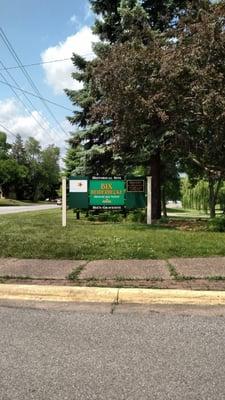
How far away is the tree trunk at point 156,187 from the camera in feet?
67.7

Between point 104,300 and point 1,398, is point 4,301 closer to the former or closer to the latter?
point 104,300

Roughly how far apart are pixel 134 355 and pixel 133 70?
10.2m

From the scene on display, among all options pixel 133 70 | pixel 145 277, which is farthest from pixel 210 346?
pixel 133 70

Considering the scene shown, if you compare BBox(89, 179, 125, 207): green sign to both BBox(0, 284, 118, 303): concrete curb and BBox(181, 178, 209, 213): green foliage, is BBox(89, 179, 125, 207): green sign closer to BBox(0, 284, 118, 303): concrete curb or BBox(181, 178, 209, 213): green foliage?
BBox(0, 284, 118, 303): concrete curb

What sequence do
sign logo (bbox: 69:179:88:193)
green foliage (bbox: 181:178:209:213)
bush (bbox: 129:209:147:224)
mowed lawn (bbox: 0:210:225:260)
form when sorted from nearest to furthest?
mowed lawn (bbox: 0:210:225:260) < sign logo (bbox: 69:179:88:193) < bush (bbox: 129:209:147:224) < green foliage (bbox: 181:178:209:213)

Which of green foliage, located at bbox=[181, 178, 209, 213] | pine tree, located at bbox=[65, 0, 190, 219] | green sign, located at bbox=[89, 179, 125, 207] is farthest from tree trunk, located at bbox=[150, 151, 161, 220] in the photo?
green foliage, located at bbox=[181, 178, 209, 213]

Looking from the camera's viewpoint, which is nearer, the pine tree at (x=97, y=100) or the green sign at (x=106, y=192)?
the green sign at (x=106, y=192)

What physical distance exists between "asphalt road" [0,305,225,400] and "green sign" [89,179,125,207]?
9.72m

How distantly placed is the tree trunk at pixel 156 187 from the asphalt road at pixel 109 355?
14136 mm

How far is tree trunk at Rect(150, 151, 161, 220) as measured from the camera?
2064cm

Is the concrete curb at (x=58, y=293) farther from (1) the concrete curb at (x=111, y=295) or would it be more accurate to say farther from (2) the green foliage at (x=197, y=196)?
(2) the green foliage at (x=197, y=196)

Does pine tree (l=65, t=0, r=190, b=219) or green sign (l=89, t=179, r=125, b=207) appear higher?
pine tree (l=65, t=0, r=190, b=219)

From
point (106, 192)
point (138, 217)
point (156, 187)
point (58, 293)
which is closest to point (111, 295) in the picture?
point (58, 293)

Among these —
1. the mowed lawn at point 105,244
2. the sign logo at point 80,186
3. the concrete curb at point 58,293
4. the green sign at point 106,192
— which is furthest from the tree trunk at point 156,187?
the concrete curb at point 58,293
